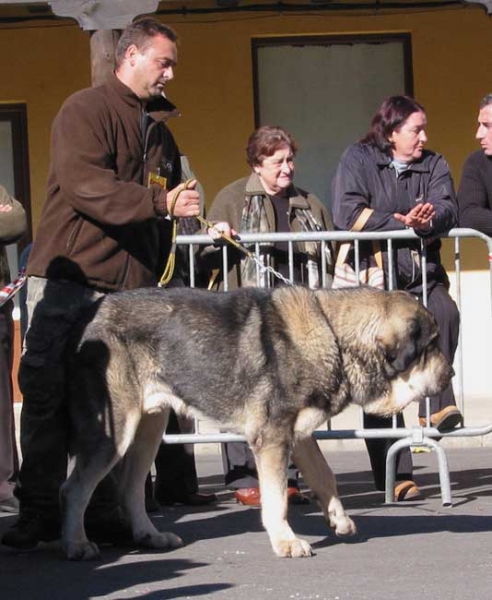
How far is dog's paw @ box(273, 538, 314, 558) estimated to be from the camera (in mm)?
6254

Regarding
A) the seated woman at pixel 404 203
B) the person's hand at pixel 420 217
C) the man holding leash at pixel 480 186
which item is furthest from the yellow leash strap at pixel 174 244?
the man holding leash at pixel 480 186

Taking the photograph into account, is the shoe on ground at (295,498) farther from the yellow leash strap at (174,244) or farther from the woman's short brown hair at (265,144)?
the woman's short brown hair at (265,144)

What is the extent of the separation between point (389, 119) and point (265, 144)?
28.5 inches

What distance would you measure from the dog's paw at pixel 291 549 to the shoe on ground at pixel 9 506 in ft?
6.93

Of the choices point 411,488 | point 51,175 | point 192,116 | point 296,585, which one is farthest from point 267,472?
point 192,116

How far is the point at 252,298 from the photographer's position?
6.52 metres

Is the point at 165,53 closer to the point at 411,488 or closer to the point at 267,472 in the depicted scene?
the point at 267,472

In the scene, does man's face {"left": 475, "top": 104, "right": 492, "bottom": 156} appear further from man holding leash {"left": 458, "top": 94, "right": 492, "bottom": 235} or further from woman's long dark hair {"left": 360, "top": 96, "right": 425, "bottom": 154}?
woman's long dark hair {"left": 360, "top": 96, "right": 425, "bottom": 154}

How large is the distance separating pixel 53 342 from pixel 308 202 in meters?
2.55

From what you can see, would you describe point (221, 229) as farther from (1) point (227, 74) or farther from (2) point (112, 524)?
(1) point (227, 74)

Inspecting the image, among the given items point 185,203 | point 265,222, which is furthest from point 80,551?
point 265,222

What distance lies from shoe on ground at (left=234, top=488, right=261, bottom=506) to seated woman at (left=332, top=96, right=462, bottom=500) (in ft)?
2.56

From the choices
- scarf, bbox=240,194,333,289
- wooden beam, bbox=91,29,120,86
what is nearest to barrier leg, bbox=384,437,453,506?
scarf, bbox=240,194,333,289

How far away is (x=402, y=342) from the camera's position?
6480 millimetres
